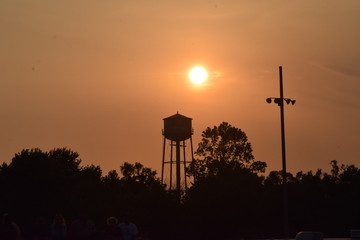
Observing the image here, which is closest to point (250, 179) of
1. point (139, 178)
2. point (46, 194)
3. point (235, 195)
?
point (235, 195)

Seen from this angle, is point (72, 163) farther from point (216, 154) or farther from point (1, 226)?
point (1, 226)

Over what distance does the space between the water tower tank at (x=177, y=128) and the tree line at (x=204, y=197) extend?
3.46 m

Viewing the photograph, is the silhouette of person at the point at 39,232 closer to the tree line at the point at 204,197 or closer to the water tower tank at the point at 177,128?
the tree line at the point at 204,197

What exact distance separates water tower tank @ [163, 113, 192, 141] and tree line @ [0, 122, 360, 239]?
346 cm

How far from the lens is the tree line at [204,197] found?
6794 centimetres

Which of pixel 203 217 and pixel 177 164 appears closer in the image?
pixel 203 217

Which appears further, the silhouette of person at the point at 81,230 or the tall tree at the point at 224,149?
the tall tree at the point at 224,149

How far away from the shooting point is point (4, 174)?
90.6 m

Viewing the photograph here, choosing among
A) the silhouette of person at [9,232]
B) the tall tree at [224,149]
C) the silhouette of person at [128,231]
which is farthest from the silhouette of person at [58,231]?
the tall tree at [224,149]

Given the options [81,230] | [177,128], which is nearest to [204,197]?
[177,128]

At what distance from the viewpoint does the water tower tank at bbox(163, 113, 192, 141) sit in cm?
10569

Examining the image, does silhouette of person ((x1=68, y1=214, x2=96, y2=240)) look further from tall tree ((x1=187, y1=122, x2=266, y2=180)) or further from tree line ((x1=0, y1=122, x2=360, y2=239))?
tall tree ((x1=187, y1=122, x2=266, y2=180))

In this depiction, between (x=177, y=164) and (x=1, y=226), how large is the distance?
82071 millimetres

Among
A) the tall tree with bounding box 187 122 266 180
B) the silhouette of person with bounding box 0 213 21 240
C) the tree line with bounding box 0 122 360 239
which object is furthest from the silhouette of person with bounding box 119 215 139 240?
the tall tree with bounding box 187 122 266 180
